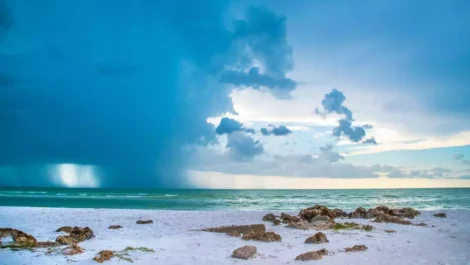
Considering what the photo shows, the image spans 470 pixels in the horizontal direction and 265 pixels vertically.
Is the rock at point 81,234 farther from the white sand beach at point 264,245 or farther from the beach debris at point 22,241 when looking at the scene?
the beach debris at point 22,241

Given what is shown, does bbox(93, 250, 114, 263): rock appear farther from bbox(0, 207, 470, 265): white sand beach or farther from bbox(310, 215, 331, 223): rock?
bbox(310, 215, 331, 223): rock

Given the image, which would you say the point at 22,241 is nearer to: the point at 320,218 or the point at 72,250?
the point at 72,250

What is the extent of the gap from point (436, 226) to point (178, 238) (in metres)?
13.1

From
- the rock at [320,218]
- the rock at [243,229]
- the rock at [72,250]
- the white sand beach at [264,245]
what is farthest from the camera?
the rock at [320,218]

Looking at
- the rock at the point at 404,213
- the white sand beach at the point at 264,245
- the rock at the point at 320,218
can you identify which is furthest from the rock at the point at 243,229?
the rock at the point at 404,213

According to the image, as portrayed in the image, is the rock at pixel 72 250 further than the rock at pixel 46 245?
No

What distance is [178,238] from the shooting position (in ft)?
50.9

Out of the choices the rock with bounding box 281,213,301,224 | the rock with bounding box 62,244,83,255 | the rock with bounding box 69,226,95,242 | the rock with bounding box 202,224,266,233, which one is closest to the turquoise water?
the rock with bounding box 281,213,301,224

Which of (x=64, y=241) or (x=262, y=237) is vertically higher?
(x=64, y=241)

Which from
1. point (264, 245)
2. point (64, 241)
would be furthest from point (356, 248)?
point (64, 241)

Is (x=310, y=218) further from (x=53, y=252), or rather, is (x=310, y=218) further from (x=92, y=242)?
(x=53, y=252)

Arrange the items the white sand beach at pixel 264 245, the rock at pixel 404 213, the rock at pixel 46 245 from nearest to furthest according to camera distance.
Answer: the white sand beach at pixel 264 245, the rock at pixel 46 245, the rock at pixel 404 213

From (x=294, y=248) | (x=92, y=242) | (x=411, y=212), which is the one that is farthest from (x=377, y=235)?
(x=92, y=242)

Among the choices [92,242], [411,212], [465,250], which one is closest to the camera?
[465,250]
